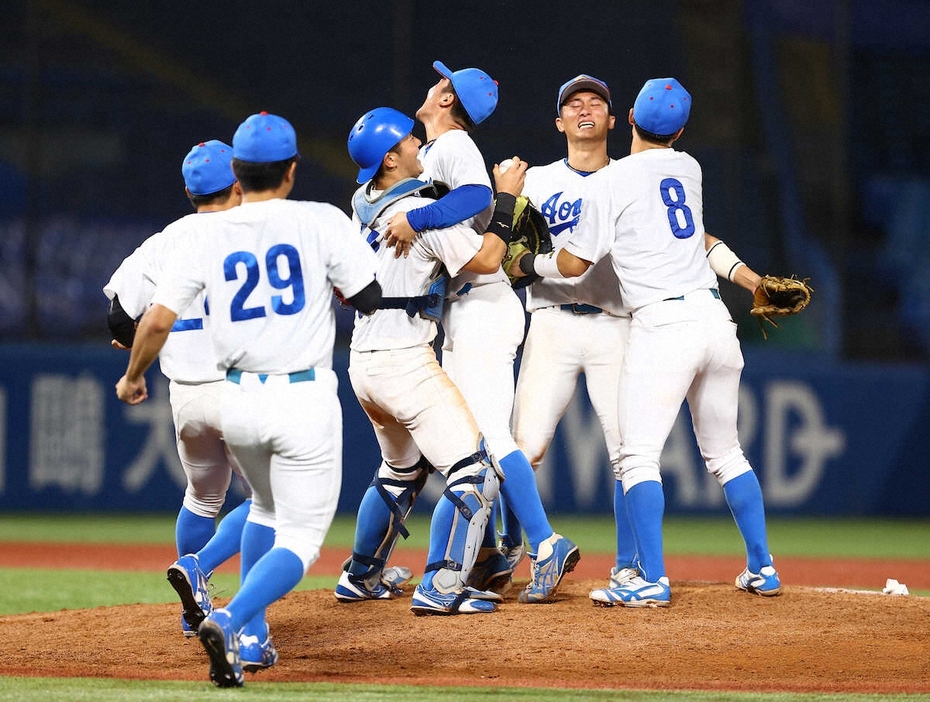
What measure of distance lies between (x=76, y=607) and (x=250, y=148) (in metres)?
3.14

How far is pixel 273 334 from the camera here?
401cm

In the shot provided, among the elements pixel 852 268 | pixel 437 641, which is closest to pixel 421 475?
pixel 437 641

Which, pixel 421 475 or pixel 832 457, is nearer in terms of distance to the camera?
pixel 421 475

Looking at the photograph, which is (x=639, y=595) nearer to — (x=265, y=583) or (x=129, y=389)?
(x=265, y=583)

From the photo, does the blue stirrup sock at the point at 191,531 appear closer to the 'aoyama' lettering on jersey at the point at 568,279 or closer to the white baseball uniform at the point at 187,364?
the white baseball uniform at the point at 187,364

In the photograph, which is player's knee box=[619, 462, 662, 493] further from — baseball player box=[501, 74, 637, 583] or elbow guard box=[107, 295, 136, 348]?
elbow guard box=[107, 295, 136, 348]

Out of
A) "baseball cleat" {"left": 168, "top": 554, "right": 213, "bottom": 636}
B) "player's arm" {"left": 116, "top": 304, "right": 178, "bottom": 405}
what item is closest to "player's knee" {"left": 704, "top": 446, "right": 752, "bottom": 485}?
"baseball cleat" {"left": 168, "top": 554, "right": 213, "bottom": 636}

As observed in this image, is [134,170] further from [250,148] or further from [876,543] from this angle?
[250,148]

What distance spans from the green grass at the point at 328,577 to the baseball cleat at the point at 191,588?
2.26ft

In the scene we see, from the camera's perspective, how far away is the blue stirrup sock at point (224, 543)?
501cm

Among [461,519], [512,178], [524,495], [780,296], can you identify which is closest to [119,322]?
[461,519]

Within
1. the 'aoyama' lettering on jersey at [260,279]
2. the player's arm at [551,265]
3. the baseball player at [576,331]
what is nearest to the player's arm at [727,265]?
the baseball player at [576,331]

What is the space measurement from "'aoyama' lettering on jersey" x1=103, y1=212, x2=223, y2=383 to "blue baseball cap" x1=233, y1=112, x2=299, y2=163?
2.88 feet

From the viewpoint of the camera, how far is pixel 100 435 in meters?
10.7
